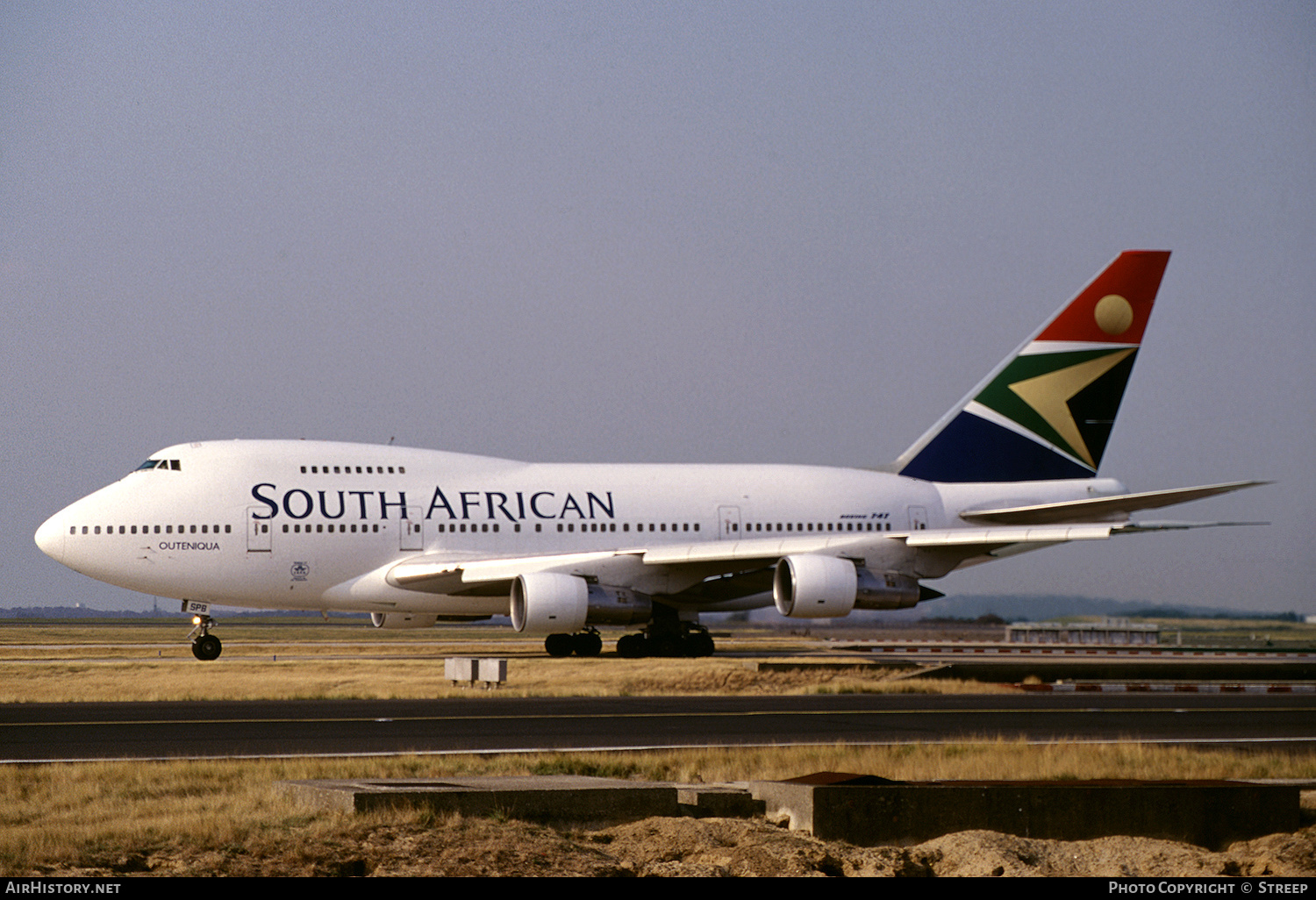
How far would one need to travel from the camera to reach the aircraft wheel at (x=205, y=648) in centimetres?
3088

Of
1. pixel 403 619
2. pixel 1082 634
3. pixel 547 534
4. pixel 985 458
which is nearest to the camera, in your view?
pixel 547 534

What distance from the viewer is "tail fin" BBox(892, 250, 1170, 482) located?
37125 millimetres

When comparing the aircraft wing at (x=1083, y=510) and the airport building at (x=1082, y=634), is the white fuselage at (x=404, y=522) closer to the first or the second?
the aircraft wing at (x=1083, y=510)

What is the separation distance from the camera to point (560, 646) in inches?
1303

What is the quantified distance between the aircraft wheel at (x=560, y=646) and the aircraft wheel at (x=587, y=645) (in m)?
0.08

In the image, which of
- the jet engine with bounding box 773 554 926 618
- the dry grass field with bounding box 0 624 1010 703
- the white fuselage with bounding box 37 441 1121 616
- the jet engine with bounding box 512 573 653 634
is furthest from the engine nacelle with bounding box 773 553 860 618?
the jet engine with bounding box 512 573 653 634

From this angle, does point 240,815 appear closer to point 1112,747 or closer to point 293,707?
point 1112,747

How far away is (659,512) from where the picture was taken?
33688 millimetres

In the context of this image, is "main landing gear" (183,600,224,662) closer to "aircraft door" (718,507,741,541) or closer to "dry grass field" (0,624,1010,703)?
"dry grass field" (0,624,1010,703)

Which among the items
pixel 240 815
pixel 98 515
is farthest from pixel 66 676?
pixel 240 815

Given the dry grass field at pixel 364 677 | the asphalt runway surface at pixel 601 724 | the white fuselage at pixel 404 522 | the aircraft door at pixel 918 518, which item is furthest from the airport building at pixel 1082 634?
the asphalt runway surface at pixel 601 724

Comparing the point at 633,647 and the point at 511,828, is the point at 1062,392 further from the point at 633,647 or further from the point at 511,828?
the point at 511,828

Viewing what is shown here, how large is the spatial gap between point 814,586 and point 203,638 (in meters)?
12.7

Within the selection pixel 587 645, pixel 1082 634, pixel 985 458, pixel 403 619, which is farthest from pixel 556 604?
pixel 1082 634
